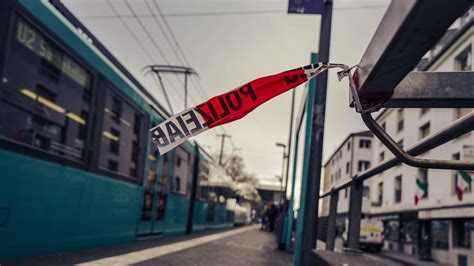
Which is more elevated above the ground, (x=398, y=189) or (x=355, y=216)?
(x=398, y=189)

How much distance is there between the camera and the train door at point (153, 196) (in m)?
9.78

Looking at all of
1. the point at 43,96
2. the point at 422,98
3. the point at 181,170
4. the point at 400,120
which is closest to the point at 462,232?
the point at 400,120

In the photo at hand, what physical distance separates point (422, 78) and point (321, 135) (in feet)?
10.4

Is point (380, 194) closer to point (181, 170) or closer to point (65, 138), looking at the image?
point (181, 170)

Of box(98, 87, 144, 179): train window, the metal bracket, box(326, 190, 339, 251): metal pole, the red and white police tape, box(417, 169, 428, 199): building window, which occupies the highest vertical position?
box(417, 169, 428, 199): building window

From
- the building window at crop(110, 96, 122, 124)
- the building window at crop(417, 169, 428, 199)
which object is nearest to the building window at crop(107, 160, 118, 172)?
the building window at crop(110, 96, 122, 124)

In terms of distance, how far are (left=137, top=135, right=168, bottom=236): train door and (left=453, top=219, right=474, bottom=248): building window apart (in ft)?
50.3

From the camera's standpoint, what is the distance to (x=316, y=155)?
4398mm

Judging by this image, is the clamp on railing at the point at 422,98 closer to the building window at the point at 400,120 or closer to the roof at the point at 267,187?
the building window at the point at 400,120

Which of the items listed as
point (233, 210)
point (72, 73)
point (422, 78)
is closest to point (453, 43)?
point (233, 210)

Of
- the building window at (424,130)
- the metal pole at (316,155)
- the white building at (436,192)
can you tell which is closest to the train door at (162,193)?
the metal pole at (316,155)

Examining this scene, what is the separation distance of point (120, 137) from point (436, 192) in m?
20.8

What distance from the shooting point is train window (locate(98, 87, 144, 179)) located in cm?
730

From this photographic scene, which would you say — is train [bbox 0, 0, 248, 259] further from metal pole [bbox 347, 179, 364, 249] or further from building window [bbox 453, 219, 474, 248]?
building window [bbox 453, 219, 474, 248]
